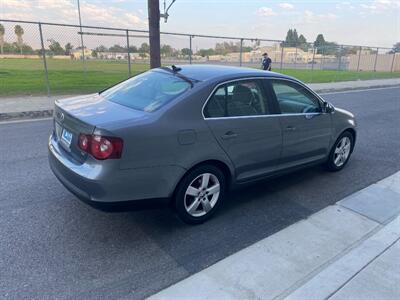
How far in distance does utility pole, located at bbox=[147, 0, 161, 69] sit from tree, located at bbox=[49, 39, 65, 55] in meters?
3.89

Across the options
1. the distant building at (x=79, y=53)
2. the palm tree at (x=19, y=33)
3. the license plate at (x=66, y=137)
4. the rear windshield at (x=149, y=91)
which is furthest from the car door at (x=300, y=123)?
the distant building at (x=79, y=53)

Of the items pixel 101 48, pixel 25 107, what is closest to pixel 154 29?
pixel 25 107

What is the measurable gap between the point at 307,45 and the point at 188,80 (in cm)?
1929

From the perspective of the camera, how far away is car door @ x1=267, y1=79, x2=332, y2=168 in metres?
3.96

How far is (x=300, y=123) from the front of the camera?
4.11m

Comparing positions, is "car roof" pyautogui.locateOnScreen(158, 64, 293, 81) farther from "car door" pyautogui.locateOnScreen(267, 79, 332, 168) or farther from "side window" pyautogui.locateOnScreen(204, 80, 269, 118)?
"car door" pyautogui.locateOnScreen(267, 79, 332, 168)

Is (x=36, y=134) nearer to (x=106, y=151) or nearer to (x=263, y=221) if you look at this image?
(x=106, y=151)

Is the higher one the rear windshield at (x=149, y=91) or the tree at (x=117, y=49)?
the tree at (x=117, y=49)

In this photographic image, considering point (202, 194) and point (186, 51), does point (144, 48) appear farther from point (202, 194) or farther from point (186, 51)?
point (202, 194)

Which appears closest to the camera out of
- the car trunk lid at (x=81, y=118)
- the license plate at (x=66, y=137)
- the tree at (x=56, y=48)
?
the car trunk lid at (x=81, y=118)

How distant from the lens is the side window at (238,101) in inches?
132

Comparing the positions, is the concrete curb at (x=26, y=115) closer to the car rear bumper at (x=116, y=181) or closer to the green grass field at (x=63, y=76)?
the green grass field at (x=63, y=76)

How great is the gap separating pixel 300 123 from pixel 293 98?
13.9 inches

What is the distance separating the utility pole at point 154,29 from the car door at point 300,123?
7.50 meters
